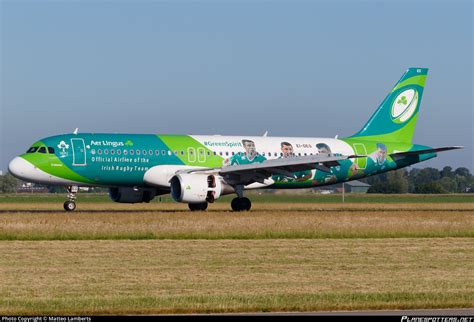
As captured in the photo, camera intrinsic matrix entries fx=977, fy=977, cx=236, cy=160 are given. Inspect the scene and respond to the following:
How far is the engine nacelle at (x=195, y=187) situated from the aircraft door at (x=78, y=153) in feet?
13.8

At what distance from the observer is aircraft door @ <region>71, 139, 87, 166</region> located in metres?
44.7

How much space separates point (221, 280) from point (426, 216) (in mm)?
24277

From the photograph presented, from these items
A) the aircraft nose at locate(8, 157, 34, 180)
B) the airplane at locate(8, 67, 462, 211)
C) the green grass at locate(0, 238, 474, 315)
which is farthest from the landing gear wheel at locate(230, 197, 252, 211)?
the green grass at locate(0, 238, 474, 315)

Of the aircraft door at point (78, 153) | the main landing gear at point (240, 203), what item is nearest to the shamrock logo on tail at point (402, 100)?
the main landing gear at point (240, 203)

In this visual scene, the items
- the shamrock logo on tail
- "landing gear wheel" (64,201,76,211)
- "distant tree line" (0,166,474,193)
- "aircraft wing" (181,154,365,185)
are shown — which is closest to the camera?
"landing gear wheel" (64,201,76,211)

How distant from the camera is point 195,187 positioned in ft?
145

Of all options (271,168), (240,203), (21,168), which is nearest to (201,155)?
(240,203)

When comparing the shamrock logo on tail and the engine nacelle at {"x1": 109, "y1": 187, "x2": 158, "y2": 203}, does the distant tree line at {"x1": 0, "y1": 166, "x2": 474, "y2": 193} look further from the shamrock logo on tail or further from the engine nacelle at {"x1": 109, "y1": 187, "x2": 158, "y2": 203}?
the engine nacelle at {"x1": 109, "y1": 187, "x2": 158, "y2": 203}

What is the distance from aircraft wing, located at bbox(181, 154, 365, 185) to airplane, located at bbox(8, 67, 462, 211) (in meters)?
0.05

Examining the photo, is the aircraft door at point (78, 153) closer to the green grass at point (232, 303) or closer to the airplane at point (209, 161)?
the airplane at point (209, 161)

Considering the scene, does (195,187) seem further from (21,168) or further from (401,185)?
(401,185)

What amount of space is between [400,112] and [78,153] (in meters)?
20.3

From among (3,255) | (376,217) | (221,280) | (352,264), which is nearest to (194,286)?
(221,280)

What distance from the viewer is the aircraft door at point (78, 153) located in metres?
44.7
